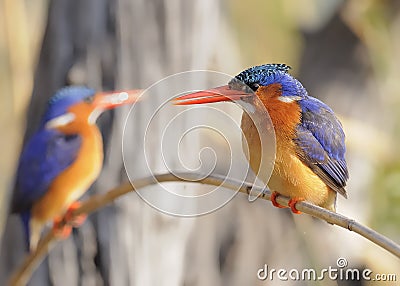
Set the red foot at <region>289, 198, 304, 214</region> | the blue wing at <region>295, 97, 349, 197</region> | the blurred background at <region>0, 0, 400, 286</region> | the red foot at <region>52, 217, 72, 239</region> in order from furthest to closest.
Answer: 1. the blurred background at <region>0, 0, 400, 286</region>
2. the red foot at <region>52, 217, 72, 239</region>
3. the red foot at <region>289, 198, 304, 214</region>
4. the blue wing at <region>295, 97, 349, 197</region>

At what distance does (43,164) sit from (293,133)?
3.60ft

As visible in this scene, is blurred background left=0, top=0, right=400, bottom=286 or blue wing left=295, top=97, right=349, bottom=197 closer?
blue wing left=295, top=97, right=349, bottom=197

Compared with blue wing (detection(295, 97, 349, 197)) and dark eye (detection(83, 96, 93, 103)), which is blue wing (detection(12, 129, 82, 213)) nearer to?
dark eye (detection(83, 96, 93, 103))

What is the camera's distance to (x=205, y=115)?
1.67 m

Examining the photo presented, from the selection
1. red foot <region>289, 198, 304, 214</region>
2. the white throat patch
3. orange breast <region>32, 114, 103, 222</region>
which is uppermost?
the white throat patch

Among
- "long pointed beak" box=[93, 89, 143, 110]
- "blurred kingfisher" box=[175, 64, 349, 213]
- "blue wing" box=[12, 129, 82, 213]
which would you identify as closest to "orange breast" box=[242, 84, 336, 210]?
"blurred kingfisher" box=[175, 64, 349, 213]

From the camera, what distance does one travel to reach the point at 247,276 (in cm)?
267

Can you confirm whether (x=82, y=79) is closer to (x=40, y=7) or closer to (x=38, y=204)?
(x=38, y=204)

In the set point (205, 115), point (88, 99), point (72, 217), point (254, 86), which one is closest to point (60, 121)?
point (88, 99)

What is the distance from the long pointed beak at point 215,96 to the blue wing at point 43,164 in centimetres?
113

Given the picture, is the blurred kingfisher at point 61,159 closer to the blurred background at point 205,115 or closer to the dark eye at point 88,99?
the dark eye at point 88,99

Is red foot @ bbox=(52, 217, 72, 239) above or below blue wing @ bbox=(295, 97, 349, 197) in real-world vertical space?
below

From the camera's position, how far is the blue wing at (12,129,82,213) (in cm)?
193

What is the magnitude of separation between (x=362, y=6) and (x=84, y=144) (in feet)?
3.98
